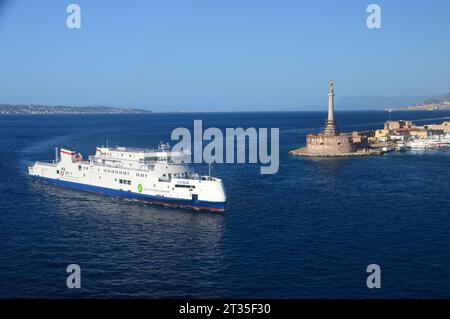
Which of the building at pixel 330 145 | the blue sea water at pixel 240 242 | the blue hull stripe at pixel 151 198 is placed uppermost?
the building at pixel 330 145

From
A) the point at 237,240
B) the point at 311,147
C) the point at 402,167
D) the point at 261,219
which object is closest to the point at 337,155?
the point at 311,147

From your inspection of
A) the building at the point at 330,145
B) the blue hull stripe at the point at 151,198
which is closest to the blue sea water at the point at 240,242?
the blue hull stripe at the point at 151,198

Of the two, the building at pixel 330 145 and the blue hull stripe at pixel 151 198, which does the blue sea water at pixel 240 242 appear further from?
the building at pixel 330 145

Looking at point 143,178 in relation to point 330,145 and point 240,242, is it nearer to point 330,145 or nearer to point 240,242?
point 240,242

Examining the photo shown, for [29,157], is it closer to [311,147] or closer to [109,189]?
[109,189]

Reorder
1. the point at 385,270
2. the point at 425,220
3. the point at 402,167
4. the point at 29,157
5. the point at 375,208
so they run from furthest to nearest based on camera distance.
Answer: the point at 29,157, the point at 402,167, the point at 375,208, the point at 425,220, the point at 385,270

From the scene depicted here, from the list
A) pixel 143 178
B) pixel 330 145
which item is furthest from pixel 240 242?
pixel 330 145
